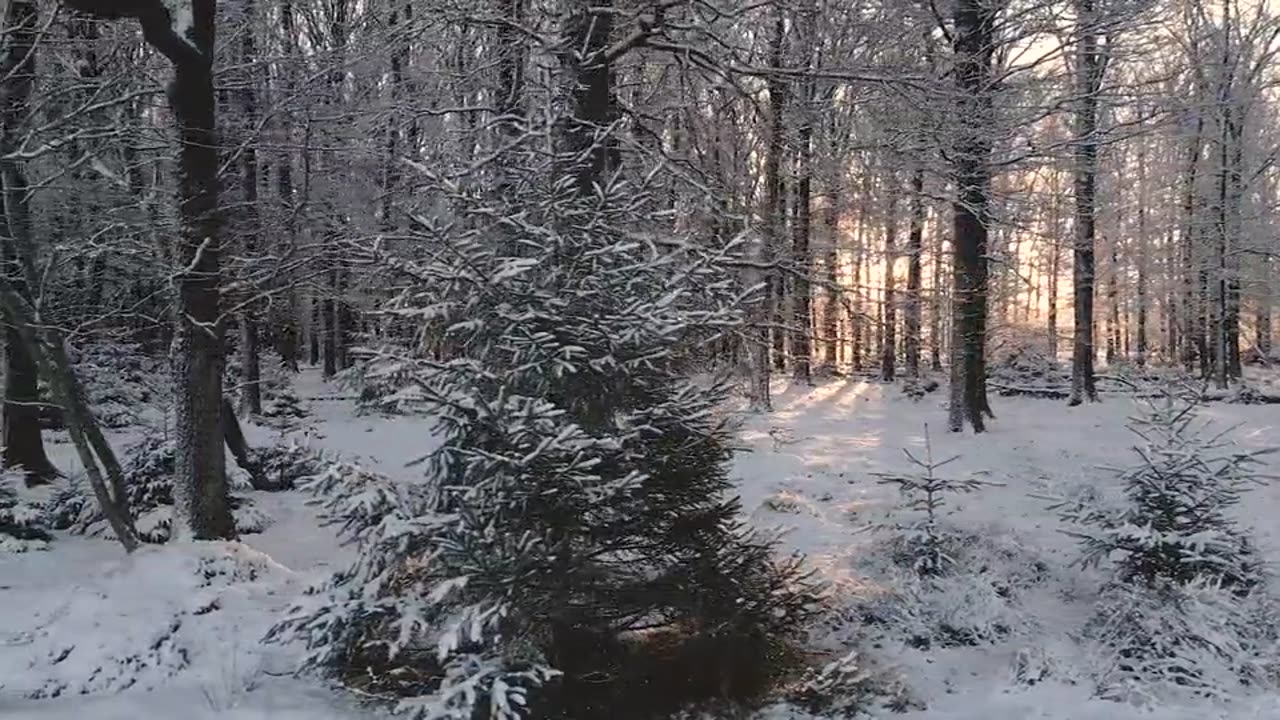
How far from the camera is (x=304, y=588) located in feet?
21.3

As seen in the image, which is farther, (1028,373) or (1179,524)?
(1028,373)

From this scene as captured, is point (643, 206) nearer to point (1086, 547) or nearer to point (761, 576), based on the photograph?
point (761, 576)

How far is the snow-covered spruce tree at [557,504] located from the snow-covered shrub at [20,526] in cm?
523

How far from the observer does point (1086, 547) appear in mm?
7555

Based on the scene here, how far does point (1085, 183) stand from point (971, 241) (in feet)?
19.8

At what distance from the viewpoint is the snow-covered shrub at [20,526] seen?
9.01 meters

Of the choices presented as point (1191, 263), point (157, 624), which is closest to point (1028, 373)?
point (1191, 263)

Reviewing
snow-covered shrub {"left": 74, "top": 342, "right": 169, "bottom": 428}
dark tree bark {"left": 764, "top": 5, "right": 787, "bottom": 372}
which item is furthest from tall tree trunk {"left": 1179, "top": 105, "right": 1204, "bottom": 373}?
snow-covered shrub {"left": 74, "top": 342, "right": 169, "bottom": 428}

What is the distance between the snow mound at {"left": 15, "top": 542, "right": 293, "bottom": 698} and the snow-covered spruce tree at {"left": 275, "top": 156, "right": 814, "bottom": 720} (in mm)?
776

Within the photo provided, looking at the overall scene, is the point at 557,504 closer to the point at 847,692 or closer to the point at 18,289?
the point at 847,692

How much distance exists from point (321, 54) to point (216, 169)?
310cm

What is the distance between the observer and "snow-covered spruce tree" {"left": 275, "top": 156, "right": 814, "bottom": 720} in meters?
5.09

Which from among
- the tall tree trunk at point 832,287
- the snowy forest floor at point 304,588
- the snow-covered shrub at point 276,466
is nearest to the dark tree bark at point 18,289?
the snow-covered shrub at point 276,466

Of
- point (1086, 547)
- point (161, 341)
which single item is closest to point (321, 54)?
point (1086, 547)
